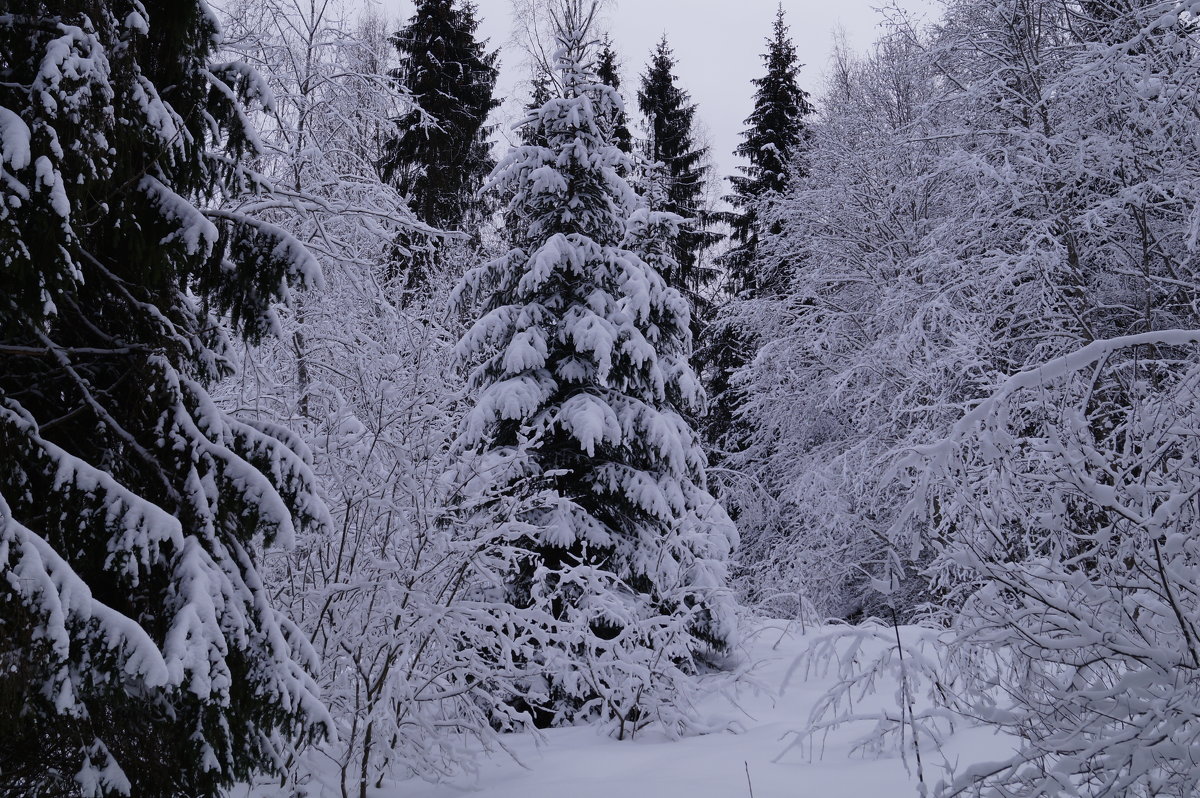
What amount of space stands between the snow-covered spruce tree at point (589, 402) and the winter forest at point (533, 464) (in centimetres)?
6

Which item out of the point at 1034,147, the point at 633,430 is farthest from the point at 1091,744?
the point at 1034,147

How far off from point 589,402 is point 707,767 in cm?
384

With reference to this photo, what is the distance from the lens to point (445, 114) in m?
19.0

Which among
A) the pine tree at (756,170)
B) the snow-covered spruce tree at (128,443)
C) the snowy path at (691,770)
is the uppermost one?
the pine tree at (756,170)

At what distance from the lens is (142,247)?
3299 millimetres

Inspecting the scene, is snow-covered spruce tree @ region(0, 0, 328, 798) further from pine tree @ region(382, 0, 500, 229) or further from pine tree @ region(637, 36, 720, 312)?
pine tree @ region(637, 36, 720, 312)

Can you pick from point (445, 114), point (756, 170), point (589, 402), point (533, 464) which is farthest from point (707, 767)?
point (756, 170)

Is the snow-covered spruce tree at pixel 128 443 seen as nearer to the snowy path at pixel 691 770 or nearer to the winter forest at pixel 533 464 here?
the winter forest at pixel 533 464

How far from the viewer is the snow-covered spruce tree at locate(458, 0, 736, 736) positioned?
26.2 ft

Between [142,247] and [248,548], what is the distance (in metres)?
1.34

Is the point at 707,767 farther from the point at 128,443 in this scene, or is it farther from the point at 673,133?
the point at 673,133

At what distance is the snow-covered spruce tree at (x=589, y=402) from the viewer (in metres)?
8.00

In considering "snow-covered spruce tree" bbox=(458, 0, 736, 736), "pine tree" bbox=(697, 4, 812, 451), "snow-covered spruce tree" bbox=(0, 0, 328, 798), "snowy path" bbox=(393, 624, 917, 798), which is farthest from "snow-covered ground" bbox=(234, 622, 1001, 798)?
"pine tree" bbox=(697, 4, 812, 451)

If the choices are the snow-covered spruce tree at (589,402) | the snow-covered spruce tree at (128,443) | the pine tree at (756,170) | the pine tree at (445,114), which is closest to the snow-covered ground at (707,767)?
the snow-covered spruce tree at (589,402)
